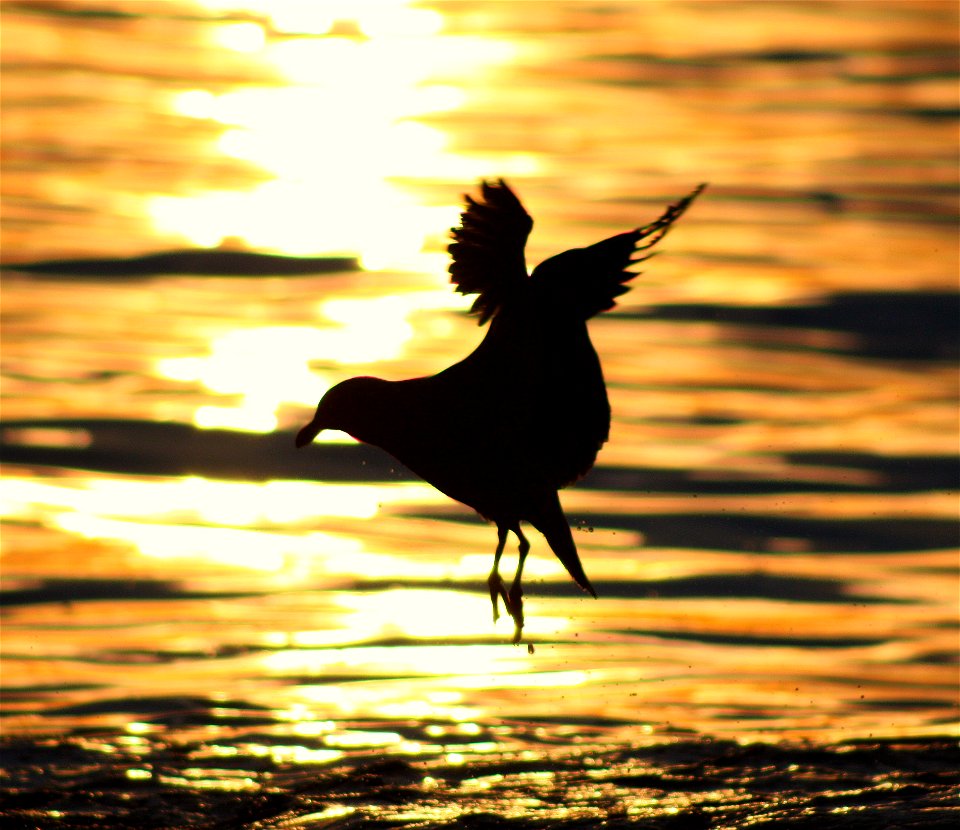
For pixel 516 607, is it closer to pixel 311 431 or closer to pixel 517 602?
pixel 517 602

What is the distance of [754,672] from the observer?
16375mm

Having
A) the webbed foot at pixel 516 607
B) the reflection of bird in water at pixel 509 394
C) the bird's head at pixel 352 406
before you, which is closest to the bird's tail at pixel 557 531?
the reflection of bird in water at pixel 509 394

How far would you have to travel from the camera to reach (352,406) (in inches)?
423

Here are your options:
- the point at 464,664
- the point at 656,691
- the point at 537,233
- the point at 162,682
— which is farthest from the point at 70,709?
the point at 537,233

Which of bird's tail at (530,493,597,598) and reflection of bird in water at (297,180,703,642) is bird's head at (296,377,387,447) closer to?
reflection of bird in water at (297,180,703,642)

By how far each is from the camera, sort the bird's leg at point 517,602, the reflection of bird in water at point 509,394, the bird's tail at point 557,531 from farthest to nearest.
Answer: the bird's tail at point 557,531 → the bird's leg at point 517,602 → the reflection of bird in water at point 509,394

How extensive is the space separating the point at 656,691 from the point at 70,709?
407cm

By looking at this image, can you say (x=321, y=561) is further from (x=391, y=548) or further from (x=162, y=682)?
(x=162, y=682)

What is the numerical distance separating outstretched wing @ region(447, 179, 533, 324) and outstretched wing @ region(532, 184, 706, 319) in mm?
148

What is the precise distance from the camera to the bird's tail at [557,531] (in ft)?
36.4

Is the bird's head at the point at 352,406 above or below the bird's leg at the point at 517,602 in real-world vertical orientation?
above

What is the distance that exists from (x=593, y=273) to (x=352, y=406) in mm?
1333

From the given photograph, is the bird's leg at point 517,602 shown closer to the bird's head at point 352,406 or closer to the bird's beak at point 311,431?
the bird's head at point 352,406

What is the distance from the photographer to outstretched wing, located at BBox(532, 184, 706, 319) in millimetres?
10914
